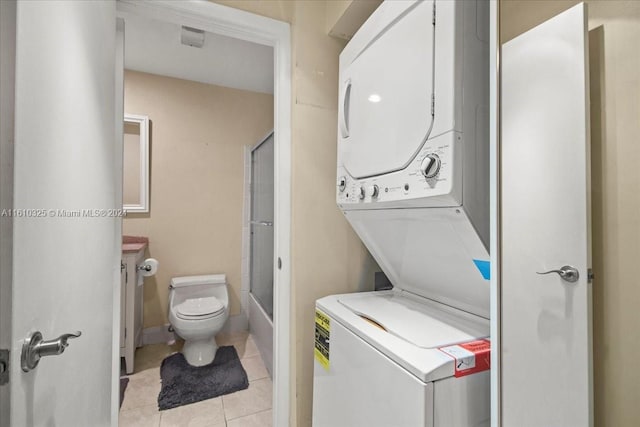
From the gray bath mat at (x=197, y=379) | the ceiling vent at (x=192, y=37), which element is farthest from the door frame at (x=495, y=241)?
the ceiling vent at (x=192, y=37)

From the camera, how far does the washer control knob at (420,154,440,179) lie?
0.80 metres

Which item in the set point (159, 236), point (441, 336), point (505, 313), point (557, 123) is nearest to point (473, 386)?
point (441, 336)

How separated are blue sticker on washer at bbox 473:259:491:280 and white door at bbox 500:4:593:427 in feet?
0.68

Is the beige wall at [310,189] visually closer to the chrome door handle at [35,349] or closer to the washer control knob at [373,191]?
Result: the washer control knob at [373,191]

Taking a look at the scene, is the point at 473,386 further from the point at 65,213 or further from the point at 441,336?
the point at 65,213

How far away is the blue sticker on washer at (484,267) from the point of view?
0.86m

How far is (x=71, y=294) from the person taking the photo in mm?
817

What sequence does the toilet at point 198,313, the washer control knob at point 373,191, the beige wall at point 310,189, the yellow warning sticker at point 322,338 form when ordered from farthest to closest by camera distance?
the toilet at point 198,313, the beige wall at point 310,189, the yellow warning sticker at point 322,338, the washer control knob at point 373,191

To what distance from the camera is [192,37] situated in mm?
2152

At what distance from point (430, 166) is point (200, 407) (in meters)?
2.04

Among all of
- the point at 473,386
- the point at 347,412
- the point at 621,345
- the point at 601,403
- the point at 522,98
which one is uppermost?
the point at 522,98

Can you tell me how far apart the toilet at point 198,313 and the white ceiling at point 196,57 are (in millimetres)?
1967

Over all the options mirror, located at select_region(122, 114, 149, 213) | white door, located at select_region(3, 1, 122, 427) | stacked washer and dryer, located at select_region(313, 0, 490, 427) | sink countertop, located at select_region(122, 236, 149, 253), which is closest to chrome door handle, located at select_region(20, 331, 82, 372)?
white door, located at select_region(3, 1, 122, 427)

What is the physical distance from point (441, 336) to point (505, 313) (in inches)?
10.9
